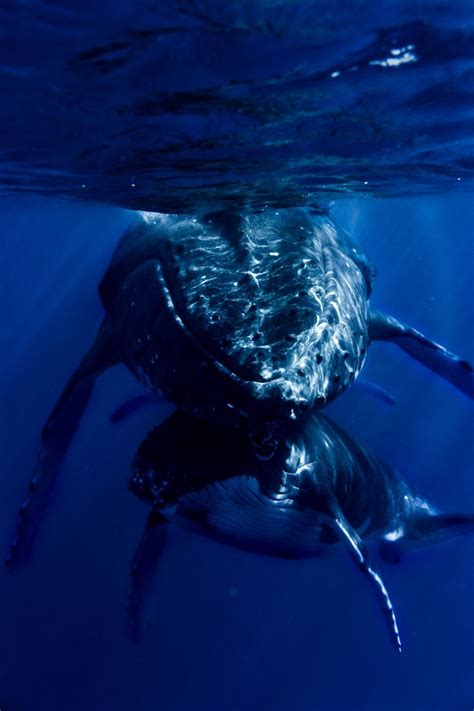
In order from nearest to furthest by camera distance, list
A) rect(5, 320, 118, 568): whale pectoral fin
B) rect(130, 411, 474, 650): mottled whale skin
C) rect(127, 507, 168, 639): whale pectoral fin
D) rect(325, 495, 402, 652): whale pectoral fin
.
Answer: rect(325, 495, 402, 652): whale pectoral fin < rect(130, 411, 474, 650): mottled whale skin < rect(127, 507, 168, 639): whale pectoral fin < rect(5, 320, 118, 568): whale pectoral fin

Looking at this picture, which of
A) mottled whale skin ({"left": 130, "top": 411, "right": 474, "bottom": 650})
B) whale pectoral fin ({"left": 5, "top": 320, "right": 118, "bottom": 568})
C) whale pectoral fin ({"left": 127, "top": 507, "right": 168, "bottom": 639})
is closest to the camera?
mottled whale skin ({"left": 130, "top": 411, "right": 474, "bottom": 650})

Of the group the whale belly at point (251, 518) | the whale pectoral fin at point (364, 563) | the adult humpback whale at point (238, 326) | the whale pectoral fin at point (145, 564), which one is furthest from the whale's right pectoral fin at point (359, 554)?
the whale pectoral fin at point (145, 564)

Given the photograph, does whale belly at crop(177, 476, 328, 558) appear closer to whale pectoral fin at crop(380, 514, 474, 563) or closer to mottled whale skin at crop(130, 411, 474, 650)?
mottled whale skin at crop(130, 411, 474, 650)

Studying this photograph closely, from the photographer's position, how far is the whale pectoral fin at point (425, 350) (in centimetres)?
890

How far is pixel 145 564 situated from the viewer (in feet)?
27.0

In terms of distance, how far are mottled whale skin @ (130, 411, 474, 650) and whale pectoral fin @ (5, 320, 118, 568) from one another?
2431 mm

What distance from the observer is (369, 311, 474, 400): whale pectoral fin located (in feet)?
29.2

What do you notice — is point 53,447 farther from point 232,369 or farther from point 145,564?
point 232,369

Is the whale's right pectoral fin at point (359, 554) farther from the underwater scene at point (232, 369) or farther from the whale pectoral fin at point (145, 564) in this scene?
the whale pectoral fin at point (145, 564)

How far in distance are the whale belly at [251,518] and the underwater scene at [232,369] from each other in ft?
0.11

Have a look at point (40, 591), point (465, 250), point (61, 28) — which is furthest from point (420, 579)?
point (465, 250)

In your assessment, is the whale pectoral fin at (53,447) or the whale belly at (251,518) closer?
the whale belly at (251,518)

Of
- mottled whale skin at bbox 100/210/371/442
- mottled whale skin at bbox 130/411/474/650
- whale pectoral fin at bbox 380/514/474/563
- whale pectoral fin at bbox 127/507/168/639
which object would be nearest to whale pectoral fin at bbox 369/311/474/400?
mottled whale skin at bbox 100/210/371/442

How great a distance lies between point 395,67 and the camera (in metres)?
7.89
